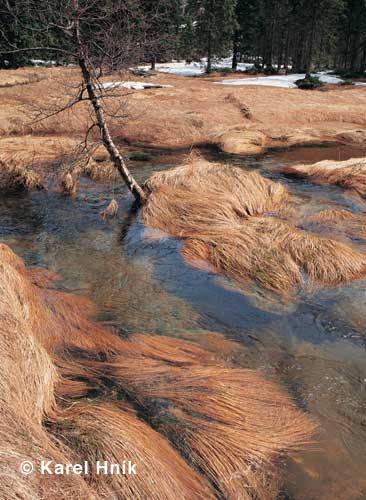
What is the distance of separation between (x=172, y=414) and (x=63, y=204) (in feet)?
27.4

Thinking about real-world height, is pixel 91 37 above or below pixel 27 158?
above

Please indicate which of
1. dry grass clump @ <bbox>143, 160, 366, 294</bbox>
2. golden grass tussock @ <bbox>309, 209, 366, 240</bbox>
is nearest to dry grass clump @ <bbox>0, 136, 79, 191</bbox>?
dry grass clump @ <bbox>143, 160, 366, 294</bbox>

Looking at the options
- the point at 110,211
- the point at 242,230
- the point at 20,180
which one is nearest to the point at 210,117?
the point at 20,180

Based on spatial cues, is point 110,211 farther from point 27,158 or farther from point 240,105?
point 240,105

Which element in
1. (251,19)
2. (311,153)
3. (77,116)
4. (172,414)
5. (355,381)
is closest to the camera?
(172,414)

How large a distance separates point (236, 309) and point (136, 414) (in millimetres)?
2752

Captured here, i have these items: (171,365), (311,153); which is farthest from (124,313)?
(311,153)

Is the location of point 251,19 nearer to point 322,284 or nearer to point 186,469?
point 322,284

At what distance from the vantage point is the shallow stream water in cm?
411

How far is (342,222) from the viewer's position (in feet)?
32.4

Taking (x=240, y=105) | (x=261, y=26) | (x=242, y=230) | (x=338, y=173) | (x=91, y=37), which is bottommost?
(x=242, y=230)

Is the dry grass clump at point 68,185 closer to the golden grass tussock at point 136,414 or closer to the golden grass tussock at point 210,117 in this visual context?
the golden grass tussock at point 210,117

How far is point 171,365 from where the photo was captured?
5070 mm

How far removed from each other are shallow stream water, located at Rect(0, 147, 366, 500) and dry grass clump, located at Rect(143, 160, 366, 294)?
383mm
